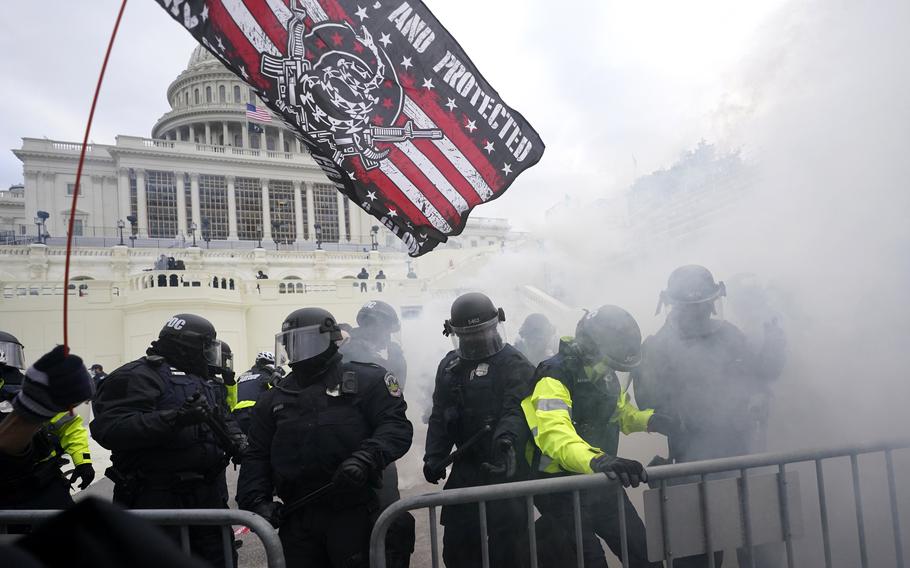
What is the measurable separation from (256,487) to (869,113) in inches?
258

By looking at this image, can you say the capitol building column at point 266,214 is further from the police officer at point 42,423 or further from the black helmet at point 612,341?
the black helmet at point 612,341

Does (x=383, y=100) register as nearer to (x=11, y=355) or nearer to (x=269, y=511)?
(x=269, y=511)

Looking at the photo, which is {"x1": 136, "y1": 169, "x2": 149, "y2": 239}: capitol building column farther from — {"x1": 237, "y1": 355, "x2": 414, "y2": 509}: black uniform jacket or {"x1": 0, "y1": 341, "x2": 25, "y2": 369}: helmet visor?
{"x1": 237, "y1": 355, "x2": 414, "y2": 509}: black uniform jacket

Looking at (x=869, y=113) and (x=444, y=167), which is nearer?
(x=444, y=167)

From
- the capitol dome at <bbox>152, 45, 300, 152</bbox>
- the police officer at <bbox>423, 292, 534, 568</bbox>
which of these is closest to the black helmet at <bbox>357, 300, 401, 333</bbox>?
the police officer at <bbox>423, 292, 534, 568</bbox>

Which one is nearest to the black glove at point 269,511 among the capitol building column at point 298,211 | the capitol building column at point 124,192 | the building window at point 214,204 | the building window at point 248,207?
the capitol building column at point 124,192

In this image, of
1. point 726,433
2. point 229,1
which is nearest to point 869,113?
point 726,433

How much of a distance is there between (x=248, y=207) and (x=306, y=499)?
5870 cm

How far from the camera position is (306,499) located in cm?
285

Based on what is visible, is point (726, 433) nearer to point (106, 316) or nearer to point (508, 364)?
point (508, 364)

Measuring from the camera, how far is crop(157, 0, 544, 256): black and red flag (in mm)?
3449

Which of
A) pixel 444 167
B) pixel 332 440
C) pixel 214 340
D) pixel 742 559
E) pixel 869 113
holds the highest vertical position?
pixel 869 113

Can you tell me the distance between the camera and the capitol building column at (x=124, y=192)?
51588mm

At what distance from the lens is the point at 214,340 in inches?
157
